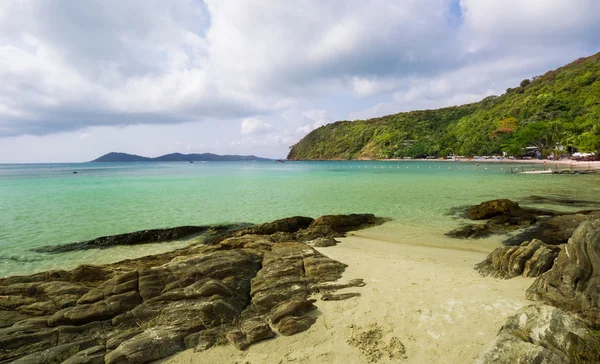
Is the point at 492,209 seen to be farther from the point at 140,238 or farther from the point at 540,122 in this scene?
the point at 540,122

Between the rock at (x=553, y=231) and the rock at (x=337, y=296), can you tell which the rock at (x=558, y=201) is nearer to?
the rock at (x=553, y=231)

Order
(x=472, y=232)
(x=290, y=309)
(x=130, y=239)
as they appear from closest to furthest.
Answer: (x=290, y=309) → (x=472, y=232) → (x=130, y=239)

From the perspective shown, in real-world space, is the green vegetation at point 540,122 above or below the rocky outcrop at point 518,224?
above

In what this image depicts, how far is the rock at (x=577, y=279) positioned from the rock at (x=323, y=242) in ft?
30.6

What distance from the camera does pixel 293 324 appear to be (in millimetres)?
7809

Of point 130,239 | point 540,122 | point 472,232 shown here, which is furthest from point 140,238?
point 540,122

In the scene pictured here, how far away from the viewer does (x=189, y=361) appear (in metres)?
6.80

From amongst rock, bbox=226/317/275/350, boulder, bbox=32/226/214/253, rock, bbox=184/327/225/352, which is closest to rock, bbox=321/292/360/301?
rock, bbox=226/317/275/350

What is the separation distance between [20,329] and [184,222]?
1766cm

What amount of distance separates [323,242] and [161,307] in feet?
31.7

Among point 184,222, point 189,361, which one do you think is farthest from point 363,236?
point 184,222

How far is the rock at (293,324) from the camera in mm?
7648

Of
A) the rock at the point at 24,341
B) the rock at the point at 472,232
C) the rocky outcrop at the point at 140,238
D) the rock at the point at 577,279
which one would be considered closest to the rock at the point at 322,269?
the rock at the point at 577,279

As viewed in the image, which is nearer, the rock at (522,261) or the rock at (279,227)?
the rock at (522,261)
